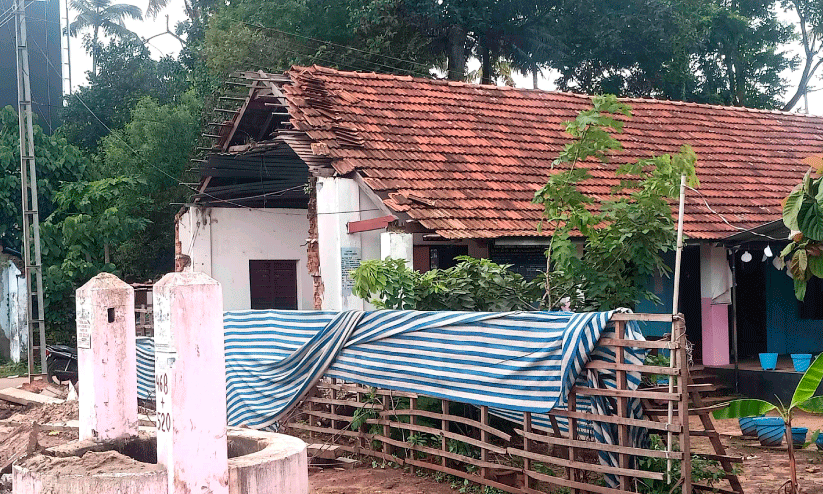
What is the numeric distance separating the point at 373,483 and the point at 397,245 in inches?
146

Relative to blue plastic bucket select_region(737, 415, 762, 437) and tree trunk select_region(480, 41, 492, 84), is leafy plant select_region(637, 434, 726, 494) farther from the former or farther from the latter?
tree trunk select_region(480, 41, 492, 84)

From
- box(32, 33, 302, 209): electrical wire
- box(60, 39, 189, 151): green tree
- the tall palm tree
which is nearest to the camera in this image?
box(32, 33, 302, 209): electrical wire

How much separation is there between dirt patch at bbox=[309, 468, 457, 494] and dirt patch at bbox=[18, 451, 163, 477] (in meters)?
2.67

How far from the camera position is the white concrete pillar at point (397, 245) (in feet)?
37.3

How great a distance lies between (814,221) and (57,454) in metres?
5.59

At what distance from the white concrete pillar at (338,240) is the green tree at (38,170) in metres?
12.4

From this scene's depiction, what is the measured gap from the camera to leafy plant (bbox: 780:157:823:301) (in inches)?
263

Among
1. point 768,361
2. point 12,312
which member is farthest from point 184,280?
point 12,312

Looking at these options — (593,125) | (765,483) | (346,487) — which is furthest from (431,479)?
(593,125)

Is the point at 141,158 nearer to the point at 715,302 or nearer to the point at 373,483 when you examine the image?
the point at 715,302

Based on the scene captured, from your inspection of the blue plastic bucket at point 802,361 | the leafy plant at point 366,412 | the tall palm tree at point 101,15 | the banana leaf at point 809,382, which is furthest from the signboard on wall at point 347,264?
the tall palm tree at point 101,15

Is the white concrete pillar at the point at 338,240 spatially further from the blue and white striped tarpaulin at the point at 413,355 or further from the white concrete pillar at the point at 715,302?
the white concrete pillar at the point at 715,302

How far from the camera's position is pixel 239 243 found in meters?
16.9

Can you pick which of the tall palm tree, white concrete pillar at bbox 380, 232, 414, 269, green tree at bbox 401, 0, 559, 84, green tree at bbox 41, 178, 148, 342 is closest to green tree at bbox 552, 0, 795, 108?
green tree at bbox 401, 0, 559, 84
